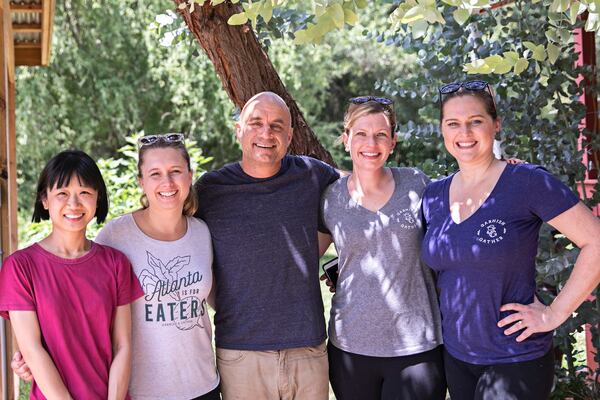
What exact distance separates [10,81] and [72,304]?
5262 mm

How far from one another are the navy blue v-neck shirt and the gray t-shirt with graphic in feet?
3.18

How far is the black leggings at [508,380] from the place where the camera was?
2979 mm

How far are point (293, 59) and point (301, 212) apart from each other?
13.5 meters

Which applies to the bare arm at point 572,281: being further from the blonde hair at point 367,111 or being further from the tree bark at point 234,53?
the tree bark at point 234,53

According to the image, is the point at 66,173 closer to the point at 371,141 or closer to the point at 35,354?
the point at 35,354

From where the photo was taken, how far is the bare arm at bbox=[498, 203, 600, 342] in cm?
296

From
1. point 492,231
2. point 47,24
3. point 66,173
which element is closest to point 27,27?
point 47,24

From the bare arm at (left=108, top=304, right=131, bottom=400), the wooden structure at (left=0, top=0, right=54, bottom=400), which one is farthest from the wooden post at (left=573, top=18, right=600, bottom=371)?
the wooden structure at (left=0, top=0, right=54, bottom=400)

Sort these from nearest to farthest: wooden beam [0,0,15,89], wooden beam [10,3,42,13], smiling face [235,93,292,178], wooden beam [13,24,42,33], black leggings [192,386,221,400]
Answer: black leggings [192,386,221,400] → smiling face [235,93,292,178] → wooden beam [0,0,15,89] → wooden beam [10,3,42,13] → wooden beam [13,24,42,33]

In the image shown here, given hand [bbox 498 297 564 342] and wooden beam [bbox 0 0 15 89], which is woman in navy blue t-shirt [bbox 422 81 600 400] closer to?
hand [bbox 498 297 564 342]

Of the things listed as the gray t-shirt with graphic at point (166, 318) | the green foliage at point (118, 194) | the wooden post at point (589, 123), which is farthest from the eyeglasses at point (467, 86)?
the green foliage at point (118, 194)

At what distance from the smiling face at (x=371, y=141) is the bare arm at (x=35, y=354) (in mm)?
1443

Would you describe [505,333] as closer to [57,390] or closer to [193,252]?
[193,252]

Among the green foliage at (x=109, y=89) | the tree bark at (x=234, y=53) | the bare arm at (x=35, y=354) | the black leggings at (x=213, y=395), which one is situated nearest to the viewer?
the bare arm at (x=35, y=354)
